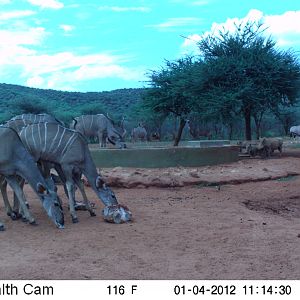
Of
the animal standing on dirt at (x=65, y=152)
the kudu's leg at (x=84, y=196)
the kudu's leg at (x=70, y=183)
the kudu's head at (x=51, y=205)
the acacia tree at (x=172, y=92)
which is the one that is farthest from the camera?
the acacia tree at (x=172, y=92)

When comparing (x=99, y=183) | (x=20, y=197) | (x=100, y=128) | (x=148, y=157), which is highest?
(x=100, y=128)

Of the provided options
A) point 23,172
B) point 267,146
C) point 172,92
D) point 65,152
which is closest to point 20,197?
point 23,172

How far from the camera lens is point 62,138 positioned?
927 cm

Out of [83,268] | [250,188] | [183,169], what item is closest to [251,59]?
[183,169]

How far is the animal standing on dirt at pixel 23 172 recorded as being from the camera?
27.5ft

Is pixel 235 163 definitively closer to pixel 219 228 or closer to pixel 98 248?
pixel 219 228

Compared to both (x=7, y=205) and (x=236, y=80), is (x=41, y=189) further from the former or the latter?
(x=236, y=80)

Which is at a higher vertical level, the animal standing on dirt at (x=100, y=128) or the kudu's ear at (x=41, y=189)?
the animal standing on dirt at (x=100, y=128)

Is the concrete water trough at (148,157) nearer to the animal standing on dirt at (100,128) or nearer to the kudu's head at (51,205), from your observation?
the animal standing on dirt at (100,128)

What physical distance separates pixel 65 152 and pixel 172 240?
279cm

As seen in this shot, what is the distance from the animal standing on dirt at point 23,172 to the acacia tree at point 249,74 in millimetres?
13672

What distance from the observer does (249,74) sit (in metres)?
22.3

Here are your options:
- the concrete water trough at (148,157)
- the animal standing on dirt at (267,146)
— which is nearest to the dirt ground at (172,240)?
the concrete water trough at (148,157)
